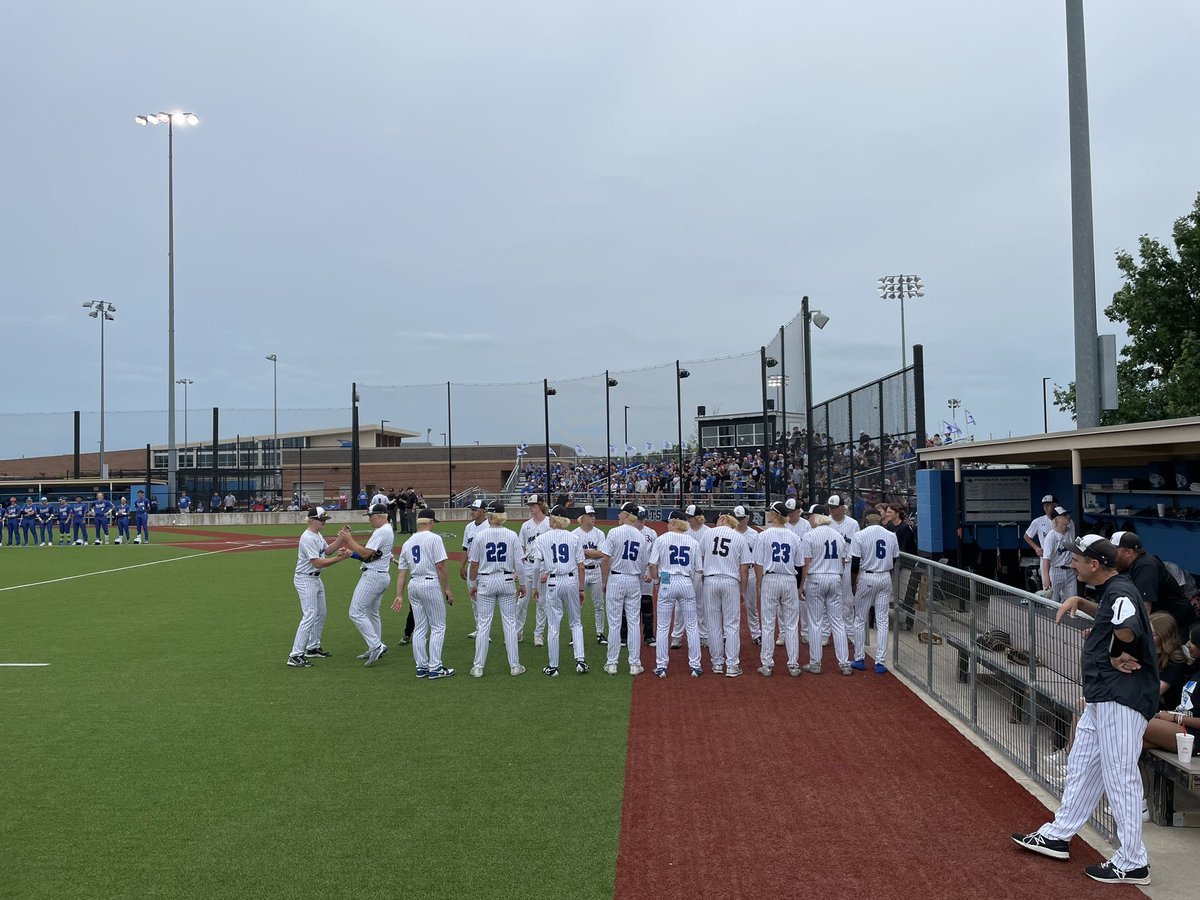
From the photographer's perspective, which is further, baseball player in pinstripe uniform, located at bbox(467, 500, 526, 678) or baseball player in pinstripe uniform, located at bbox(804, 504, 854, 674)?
baseball player in pinstripe uniform, located at bbox(804, 504, 854, 674)

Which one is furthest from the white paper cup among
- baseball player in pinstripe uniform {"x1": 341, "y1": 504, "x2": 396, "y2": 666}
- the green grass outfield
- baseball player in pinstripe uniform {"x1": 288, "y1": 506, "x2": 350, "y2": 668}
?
baseball player in pinstripe uniform {"x1": 288, "y1": 506, "x2": 350, "y2": 668}

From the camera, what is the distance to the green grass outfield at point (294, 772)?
488 centimetres

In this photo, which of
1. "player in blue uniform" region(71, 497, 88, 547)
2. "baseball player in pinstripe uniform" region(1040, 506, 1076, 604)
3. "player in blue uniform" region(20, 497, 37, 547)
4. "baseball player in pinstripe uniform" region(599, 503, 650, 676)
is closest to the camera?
"baseball player in pinstripe uniform" region(599, 503, 650, 676)

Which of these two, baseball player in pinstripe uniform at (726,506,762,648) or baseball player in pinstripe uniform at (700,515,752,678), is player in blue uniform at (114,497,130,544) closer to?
baseball player in pinstripe uniform at (726,506,762,648)

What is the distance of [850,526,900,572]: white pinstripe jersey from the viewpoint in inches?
384

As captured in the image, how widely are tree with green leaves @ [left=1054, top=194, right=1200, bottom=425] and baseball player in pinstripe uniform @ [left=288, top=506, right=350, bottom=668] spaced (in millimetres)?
20514

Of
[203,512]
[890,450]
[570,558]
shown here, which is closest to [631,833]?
[570,558]

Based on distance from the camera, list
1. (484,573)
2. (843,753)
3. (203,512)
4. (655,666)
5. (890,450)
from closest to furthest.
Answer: (843,753), (484,573), (655,666), (890,450), (203,512)

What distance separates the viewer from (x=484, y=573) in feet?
31.7

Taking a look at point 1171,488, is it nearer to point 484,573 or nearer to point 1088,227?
point 1088,227

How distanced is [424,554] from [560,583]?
159 cm

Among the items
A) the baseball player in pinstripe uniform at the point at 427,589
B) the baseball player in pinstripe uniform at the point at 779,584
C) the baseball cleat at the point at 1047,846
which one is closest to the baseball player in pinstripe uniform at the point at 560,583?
the baseball player in pinstripe uniform at the point at 427,589

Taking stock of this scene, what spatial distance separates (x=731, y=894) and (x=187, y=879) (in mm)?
3082

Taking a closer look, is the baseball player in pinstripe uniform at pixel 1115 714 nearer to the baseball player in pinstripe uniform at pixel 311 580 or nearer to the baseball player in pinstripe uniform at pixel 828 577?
the baseball player in pinstripe uniform at pixel 828 577
